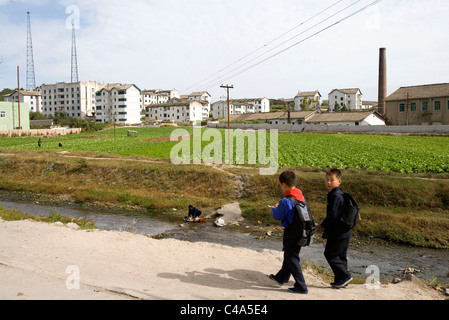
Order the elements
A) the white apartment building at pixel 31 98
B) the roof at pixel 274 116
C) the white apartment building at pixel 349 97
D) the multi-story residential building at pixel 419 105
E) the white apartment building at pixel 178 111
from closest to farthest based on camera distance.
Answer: the multi-story residential building at pixel 419 105
the roof at pixel 274 116
the white apartment building at pixel 178 111
the white apartment building at pixel 349 97
the white apartment building at pixel 31 98

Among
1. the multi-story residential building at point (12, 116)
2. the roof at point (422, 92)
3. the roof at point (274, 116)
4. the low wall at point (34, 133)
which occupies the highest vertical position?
the roof at point (422, 92)

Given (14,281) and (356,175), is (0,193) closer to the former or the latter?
(14,281)

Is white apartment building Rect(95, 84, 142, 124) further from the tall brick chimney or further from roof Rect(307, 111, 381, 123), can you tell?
the tall brick chimney

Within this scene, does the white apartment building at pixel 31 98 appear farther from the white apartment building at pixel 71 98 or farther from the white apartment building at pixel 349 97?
the white apartment building at pixel 349 97

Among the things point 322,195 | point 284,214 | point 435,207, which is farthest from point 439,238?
point 284,214

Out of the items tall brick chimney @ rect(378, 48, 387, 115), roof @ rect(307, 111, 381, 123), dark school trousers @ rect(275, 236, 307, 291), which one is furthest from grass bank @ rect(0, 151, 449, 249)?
tall brick chimney @ rect(378, 48, 387, 115)

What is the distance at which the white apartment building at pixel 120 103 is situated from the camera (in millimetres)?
113375

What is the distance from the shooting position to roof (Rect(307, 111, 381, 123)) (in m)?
75.6

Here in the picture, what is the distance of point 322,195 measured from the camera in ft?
63.6

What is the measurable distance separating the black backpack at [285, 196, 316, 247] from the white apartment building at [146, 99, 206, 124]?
112 m

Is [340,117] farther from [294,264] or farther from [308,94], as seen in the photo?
[294,264]

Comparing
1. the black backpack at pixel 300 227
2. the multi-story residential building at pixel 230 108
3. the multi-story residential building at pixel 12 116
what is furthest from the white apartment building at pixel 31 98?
the black backpack at pixel 300 227

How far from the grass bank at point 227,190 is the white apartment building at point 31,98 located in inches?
4590
